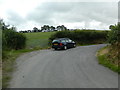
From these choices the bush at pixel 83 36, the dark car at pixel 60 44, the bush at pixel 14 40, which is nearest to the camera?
the dark car at pixel 60 44

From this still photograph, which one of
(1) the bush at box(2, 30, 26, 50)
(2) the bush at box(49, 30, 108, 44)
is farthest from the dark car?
(2) the bush at box(49, 30, 108, 44)

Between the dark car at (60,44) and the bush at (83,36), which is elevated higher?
the bush at (83,36)

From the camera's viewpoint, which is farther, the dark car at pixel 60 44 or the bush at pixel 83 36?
the bush at pixel 83 36

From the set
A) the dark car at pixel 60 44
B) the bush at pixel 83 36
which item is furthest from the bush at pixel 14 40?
the bush at pixel 83 36

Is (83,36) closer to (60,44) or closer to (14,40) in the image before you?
(60,44)

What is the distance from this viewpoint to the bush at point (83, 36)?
31.8 m

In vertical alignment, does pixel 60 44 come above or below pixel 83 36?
below

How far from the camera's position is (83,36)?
34031 mm

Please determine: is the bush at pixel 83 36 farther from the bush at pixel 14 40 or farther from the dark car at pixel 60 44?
the dark car at pixel 60 44

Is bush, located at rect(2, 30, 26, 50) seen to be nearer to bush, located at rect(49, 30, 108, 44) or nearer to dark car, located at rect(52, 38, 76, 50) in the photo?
dark car, located at rect(52, 38, 76, 50)

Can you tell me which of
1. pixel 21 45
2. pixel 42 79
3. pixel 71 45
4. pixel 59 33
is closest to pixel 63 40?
pixel 71 45

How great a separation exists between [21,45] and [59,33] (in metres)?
9.28

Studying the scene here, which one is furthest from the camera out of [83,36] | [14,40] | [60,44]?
[83,36]

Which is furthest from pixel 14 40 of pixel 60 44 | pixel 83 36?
pixel 83 36
